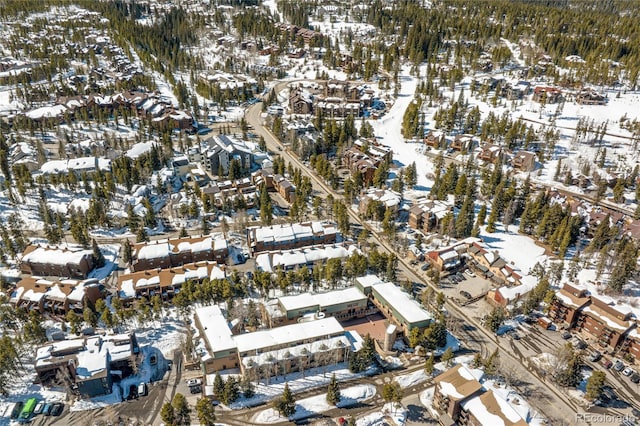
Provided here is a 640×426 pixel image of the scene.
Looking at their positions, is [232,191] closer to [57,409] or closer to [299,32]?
[57,409]

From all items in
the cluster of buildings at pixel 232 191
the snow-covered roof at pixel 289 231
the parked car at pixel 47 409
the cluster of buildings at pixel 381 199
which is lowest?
the parked car at pixel 47 409

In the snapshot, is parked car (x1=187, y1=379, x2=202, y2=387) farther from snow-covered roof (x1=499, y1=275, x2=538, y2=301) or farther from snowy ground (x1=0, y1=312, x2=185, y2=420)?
snow-covered roof (x1=499, y1=275, x2=538, y2=301)

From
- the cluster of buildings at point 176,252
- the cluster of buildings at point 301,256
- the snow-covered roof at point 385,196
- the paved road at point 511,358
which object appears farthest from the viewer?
the snow-covered roof at point 385,196

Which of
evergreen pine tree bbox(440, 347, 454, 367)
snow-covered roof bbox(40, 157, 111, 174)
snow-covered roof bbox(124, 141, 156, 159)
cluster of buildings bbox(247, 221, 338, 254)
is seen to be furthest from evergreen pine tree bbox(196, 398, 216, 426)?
snow-covered roof bbox(124, 141, 156, 159)

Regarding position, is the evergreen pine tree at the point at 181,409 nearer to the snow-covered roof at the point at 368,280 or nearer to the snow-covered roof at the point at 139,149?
the snow-covered roof at the point at 368,280

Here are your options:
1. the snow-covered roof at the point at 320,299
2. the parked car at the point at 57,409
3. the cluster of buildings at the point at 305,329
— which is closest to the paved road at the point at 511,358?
the cluster of buildings at the point at 305,329

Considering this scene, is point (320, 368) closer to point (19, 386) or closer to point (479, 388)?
point (479, 388)
